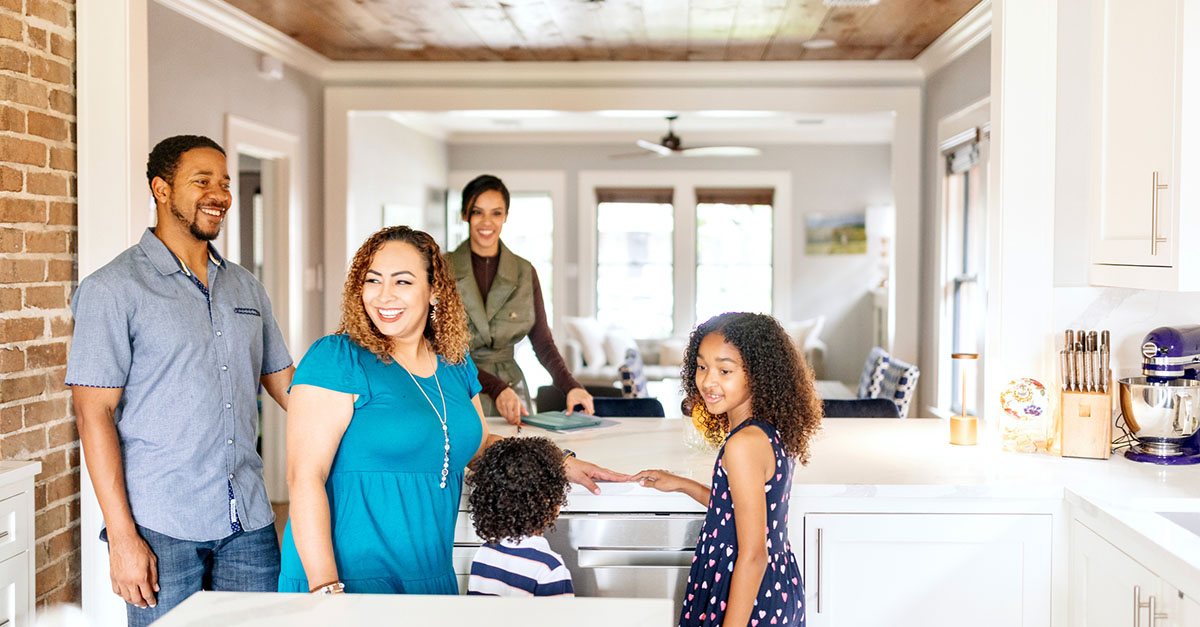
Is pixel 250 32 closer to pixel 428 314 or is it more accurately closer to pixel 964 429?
pixel 428 314

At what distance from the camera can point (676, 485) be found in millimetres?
2164

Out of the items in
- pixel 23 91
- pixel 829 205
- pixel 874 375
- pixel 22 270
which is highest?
pixel 829 205

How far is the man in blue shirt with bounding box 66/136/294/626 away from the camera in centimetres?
207

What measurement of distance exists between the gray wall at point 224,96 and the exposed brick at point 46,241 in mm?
1234

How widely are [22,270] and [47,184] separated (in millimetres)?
248

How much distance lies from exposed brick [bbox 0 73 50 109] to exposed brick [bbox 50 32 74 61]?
0.11 metres

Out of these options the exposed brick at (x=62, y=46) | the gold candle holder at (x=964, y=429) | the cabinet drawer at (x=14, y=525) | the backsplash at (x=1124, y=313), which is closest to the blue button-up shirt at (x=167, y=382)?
the cabinet drawer at (x=14, y=525)

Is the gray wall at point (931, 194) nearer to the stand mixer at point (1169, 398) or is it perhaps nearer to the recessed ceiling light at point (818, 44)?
the recessed ceiling light at point (818, 44)

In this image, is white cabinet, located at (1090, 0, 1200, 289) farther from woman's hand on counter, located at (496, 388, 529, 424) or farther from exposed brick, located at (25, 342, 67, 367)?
exposed brick, located at (25, 342, 67, 367)

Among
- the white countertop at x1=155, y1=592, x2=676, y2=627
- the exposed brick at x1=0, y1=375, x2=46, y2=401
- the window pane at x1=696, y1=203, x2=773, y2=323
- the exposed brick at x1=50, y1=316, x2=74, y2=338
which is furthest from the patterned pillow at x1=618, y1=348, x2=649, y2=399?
the window pane at x1=696, y1=203, x2=773, y2=323

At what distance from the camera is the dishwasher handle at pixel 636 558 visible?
2271mm

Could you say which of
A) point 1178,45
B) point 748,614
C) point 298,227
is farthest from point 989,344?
point 298,227

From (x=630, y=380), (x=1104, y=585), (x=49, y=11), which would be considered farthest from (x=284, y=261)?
(x=1104, y=585)

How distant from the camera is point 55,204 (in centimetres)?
259
